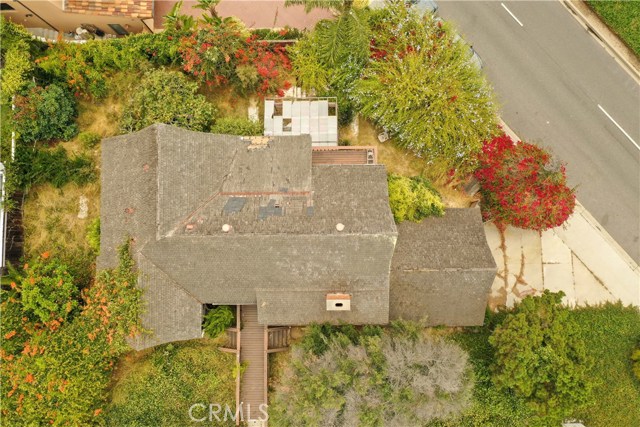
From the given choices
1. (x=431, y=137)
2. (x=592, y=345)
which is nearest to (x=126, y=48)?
(x=431, y=137)

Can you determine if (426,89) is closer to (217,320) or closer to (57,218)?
(217,320)

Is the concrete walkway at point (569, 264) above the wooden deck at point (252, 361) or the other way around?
above

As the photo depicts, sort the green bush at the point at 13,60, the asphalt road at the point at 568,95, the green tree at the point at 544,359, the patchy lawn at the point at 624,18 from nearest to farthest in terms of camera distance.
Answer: the green tree at the point at 544,359, the green bush at the point at 13,60, the asphalt road at the point at 568,95, the patchy lawn at the point at 624,18

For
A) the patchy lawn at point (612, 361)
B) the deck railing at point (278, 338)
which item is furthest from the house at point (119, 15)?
the patchy lawn at point (612, 361)

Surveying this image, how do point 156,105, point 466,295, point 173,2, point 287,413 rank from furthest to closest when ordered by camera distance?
point 173,2 → point 156,105 → point 466,295 → point 287,413

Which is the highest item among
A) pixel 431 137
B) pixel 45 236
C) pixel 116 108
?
pixel 431 137

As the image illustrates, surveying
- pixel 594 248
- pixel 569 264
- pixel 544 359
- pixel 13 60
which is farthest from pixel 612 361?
pixel 13 60

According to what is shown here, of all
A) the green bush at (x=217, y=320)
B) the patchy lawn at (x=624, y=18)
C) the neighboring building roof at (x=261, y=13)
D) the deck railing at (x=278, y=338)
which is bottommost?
the deck railing at (x=278, y=338)

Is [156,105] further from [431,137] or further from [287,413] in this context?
[287,413]

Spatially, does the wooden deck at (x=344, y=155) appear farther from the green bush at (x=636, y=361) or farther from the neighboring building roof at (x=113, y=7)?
the green bush at (x=636, y=361)
